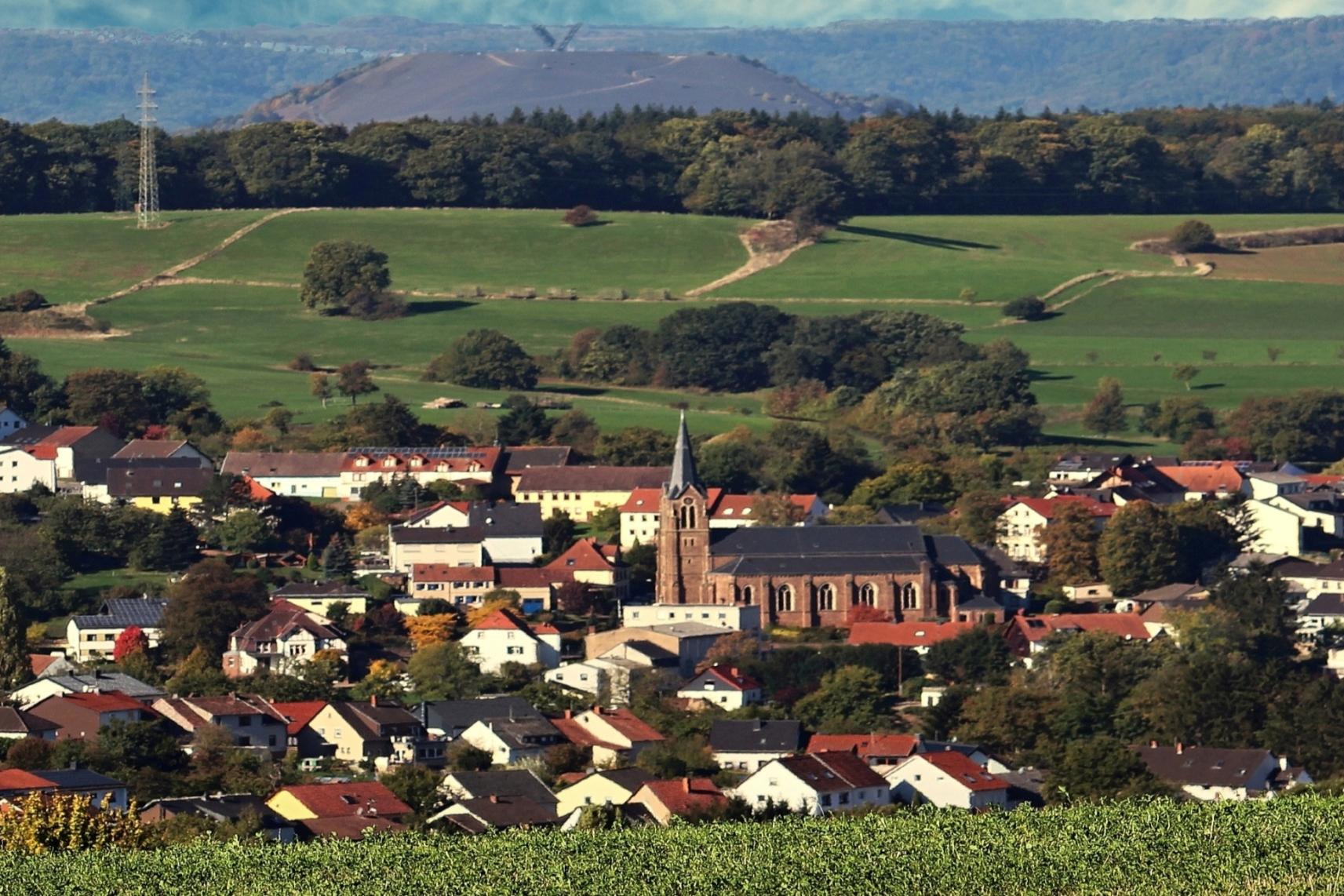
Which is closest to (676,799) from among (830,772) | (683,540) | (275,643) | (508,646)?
(830,772)

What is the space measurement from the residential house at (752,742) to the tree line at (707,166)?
73.7 m

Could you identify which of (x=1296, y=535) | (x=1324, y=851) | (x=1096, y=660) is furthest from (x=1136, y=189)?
(x=1324, y=851)

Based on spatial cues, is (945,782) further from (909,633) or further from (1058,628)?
(909,633)

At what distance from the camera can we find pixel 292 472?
8469 centimetres

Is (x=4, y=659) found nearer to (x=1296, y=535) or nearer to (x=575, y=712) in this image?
(x=575, y=712)

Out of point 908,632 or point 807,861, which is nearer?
point 807,861

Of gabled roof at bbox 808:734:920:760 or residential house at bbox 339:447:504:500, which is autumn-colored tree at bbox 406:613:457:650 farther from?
residential house at bbox 339:447:504:500

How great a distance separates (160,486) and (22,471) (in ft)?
16.4

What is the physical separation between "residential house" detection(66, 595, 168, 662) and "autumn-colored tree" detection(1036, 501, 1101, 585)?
69.6ft

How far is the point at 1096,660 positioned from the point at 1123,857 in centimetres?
3013

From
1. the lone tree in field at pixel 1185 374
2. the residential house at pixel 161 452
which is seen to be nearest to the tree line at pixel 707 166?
the lone tree in field at pixel 1185 374

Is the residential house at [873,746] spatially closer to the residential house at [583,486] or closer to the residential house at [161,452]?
the residential house at [583,486]

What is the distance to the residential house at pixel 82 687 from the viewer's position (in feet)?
201

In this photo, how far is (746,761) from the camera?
188 ft
